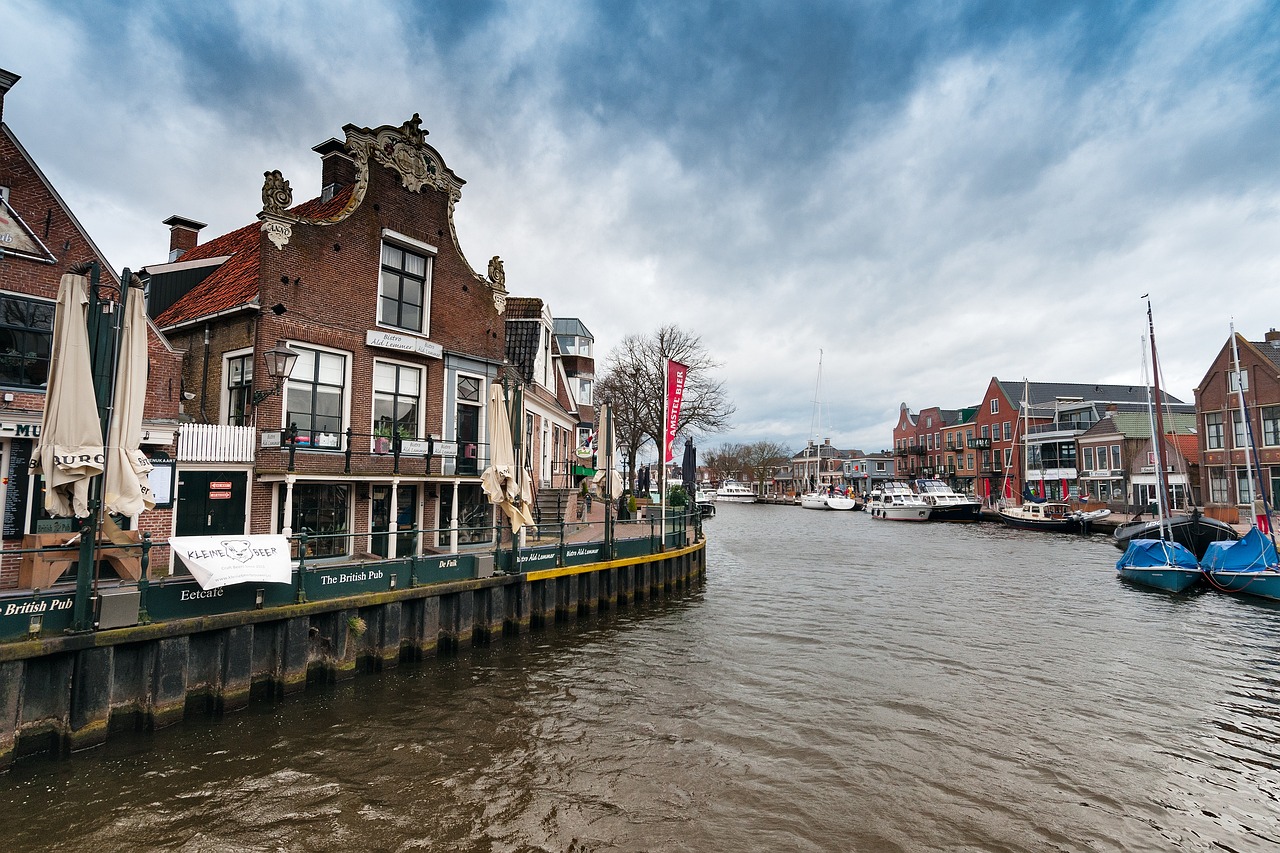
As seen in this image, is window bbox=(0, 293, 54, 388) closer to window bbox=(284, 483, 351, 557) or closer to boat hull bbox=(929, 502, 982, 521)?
window bbox=(284, 483, 351, 557)

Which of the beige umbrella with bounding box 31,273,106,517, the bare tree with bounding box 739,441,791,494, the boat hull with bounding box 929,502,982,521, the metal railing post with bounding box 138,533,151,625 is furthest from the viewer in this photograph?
the bare tree with bounding box 739,441,791,494

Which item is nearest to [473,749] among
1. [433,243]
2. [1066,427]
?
[433,243]

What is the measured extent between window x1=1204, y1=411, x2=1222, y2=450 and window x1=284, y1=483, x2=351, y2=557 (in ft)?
→ 168

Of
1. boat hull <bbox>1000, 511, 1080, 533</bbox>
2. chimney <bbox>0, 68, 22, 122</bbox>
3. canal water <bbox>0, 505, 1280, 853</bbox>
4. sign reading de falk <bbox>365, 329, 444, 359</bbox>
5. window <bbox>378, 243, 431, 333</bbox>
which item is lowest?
Result: canal water <bbox>0, 505, 1280, 853</bbox>

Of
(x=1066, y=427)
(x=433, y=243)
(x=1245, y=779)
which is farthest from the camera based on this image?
(x=1066, y=427)

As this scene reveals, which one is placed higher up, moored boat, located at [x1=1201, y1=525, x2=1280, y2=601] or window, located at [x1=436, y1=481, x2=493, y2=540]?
window, located at [x1=436, y1=481, x2=493, y2=540]

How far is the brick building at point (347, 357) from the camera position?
14.7 m

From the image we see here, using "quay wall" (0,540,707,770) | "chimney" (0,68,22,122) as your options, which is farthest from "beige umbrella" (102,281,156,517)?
"chimney" (0,68,22,122)

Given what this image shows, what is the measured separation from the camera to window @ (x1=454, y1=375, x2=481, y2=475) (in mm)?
18734

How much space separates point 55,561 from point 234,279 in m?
9.29

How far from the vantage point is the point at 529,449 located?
79.1ft

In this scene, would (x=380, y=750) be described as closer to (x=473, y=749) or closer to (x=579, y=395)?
(x=473, y=749)

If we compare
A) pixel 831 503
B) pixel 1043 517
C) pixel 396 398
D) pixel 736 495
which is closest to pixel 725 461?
pixel 736 495

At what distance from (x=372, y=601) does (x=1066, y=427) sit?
2635 inches
